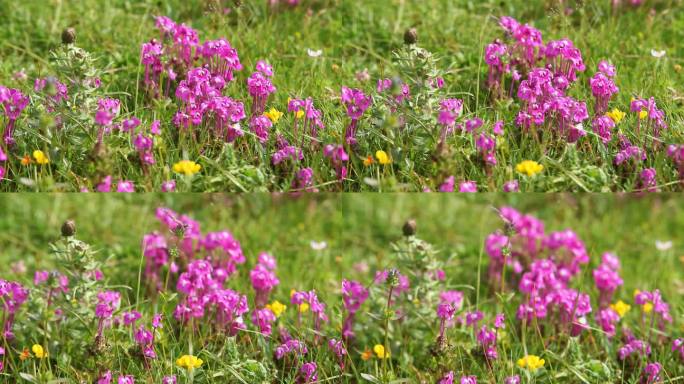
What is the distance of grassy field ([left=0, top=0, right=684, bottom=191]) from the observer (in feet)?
16.0

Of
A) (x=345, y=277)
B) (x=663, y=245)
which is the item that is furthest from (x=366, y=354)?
(x=663, y=245)

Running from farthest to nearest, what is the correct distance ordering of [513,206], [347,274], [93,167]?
[513,206] → [347,274] → [93,167]

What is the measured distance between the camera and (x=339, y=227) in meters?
5.79

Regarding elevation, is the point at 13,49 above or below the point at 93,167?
above

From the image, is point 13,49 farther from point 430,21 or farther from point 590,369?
point 590,369

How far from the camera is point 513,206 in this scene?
19.3 ft

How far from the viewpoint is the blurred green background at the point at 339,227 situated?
5.54 metres

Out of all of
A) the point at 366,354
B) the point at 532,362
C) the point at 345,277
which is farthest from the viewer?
the point at 345,277

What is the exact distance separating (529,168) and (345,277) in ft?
4.21

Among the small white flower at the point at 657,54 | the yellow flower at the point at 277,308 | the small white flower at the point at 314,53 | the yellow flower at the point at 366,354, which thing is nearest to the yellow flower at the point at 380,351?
the yellow flower at the point at 366,354

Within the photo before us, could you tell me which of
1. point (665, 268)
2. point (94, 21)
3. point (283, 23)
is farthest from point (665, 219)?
point (94, 21)

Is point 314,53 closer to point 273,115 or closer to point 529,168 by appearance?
point 273,115

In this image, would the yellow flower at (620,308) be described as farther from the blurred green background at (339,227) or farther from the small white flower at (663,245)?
the small white flower at (663,245)

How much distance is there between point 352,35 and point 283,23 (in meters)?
0.46
